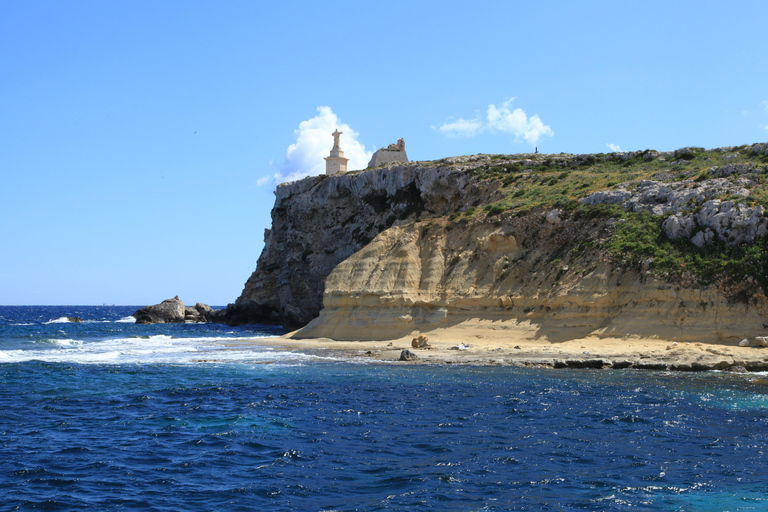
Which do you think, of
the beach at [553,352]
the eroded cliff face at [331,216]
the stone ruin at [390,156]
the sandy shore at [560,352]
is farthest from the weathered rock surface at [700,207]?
the stone ruin at [390,156]

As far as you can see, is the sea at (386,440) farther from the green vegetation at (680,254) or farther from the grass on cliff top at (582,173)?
the grass on cliff top at (582,173)

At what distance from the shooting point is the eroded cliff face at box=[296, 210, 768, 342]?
31891 millimetres

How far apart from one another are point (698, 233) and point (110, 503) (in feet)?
105

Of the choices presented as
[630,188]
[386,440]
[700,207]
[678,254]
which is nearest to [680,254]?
[678,254]

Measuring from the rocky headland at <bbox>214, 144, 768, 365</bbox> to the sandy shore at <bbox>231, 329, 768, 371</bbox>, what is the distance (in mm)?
677

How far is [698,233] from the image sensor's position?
Answer: 34.3 metres

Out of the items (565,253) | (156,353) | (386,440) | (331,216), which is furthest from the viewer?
(331,216)

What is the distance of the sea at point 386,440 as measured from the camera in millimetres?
12156

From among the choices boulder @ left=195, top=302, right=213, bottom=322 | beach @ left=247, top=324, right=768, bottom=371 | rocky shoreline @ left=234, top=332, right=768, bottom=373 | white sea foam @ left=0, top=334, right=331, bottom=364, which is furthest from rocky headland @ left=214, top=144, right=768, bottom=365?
boulder @ left=195, top=302, right=213, bottom=322

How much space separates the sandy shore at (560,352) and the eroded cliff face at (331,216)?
54.9 ft

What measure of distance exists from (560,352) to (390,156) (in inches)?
1542

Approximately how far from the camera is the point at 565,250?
39188 millimetres

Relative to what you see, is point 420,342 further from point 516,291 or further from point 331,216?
point 331,216

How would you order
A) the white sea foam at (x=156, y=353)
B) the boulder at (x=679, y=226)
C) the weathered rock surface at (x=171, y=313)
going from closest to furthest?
the white sea foam at (x=156, y=353) < the boulder at (x=679, y=226) < the weathered rock surface at (x=171, y=313)
